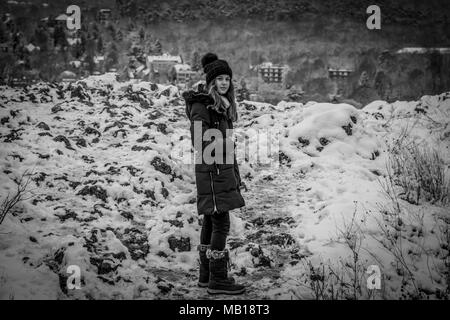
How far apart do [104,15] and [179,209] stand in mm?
137293

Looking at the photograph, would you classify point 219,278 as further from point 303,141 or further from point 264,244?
point 303,141

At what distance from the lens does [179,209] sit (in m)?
5.15

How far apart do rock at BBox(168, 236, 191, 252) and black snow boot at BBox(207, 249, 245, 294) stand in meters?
1.04

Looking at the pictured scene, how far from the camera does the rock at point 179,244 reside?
449 centimetres

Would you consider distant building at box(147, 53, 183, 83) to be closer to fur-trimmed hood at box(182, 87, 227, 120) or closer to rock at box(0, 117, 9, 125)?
rock at box(0, 117, 9, 125)

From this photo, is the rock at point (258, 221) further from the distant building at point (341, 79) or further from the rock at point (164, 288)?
the distant building at point (341, 79)

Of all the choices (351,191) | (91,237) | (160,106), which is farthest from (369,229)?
(160,106)

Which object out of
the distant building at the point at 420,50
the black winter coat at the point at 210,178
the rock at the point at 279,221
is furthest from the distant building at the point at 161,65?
the distant building at the point at 420,50

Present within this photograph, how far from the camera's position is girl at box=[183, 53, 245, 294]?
10.9 ft

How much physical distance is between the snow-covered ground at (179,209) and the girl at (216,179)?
37 centimetres

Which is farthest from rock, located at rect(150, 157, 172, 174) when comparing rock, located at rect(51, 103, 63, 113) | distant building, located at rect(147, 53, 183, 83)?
distant building, located at rect(147, 53, 183, 83)

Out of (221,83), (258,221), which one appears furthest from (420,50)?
(221,83)

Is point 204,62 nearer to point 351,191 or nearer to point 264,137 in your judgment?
point 351,191

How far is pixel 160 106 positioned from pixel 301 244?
7.69m
